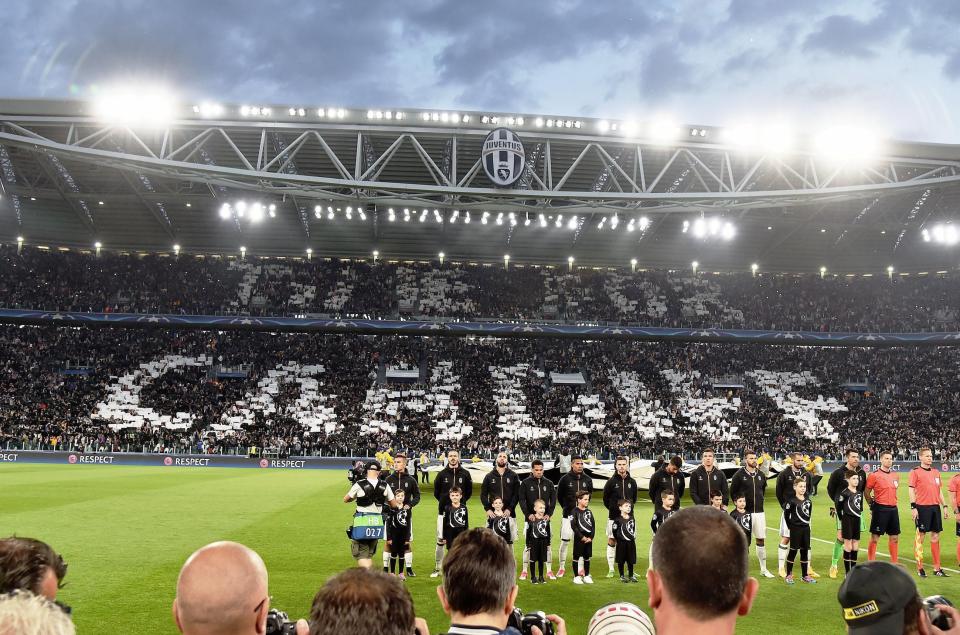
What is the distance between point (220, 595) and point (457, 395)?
41460 millimetres

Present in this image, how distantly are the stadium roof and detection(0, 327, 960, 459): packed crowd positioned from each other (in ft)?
22.0

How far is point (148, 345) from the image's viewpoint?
4694 centimetres

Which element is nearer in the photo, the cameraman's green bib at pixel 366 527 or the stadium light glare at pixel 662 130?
the cameraman's green bib at pixel 366 527

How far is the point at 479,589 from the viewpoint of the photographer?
317 centimetres

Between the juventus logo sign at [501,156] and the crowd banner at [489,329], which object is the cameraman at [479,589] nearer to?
the juventus logo sign at [501,156]

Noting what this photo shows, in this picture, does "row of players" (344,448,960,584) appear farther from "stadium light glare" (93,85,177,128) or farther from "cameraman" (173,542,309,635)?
"stadium light glare" (93,85,177,128)

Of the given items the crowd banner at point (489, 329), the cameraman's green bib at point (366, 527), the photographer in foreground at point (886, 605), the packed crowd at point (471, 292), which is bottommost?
the cameraman's green bib at point (366, 527)

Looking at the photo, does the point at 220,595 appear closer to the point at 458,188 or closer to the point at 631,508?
the point at 631,508

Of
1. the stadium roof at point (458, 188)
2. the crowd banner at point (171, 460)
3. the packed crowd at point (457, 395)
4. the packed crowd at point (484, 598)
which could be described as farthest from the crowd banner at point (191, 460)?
the packed crowd at point (484, 598)

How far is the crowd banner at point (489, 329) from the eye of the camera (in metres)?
45.2

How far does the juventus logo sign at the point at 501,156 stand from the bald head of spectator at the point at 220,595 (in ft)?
90.4

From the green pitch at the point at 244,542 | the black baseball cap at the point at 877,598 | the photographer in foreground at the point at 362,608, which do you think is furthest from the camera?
the green pitch at the point at 244,542

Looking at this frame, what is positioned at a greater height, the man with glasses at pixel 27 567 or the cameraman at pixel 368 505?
the man with glasses at pixel 27 567

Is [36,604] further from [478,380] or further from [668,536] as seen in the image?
[478,380]
